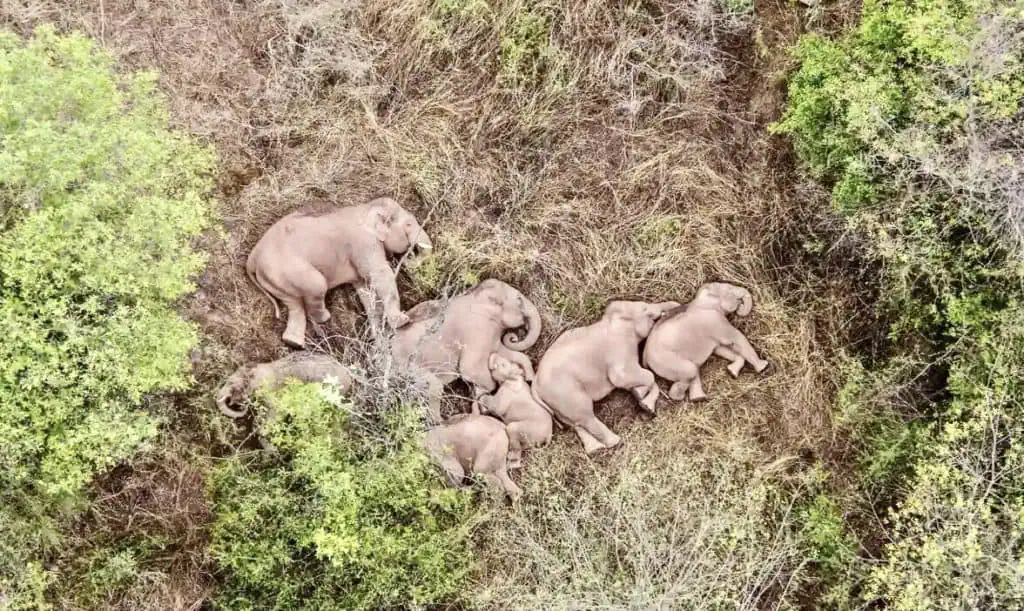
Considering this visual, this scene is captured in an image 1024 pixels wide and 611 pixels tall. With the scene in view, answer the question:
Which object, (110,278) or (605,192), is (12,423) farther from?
(605,192)

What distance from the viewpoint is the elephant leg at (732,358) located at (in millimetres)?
5523

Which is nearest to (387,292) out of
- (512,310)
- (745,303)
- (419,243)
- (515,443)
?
(419,243)

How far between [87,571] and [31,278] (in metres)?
2.25

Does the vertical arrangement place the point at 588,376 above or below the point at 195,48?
below

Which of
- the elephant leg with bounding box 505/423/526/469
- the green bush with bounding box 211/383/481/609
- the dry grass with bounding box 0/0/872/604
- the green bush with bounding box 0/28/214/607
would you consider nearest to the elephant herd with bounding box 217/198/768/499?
the elephant leg with bounding box 505/423/526/469

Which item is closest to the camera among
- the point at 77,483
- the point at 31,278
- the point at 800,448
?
the point at 31,278

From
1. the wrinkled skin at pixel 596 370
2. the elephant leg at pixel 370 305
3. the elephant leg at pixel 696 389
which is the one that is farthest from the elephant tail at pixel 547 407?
the elephant leg at pixel 370 305

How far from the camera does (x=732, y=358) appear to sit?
18.2ft

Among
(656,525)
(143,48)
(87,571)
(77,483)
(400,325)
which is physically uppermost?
(143,48)

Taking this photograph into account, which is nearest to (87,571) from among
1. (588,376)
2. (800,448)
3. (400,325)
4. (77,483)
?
(77,483)

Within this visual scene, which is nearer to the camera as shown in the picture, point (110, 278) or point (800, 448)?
point (110, 278)

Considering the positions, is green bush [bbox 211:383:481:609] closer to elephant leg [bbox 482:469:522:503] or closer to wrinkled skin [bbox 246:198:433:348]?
elephant leg [bbox 482:469:522:503]

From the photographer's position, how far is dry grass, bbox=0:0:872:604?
5.52 metres

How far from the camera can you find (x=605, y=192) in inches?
222
